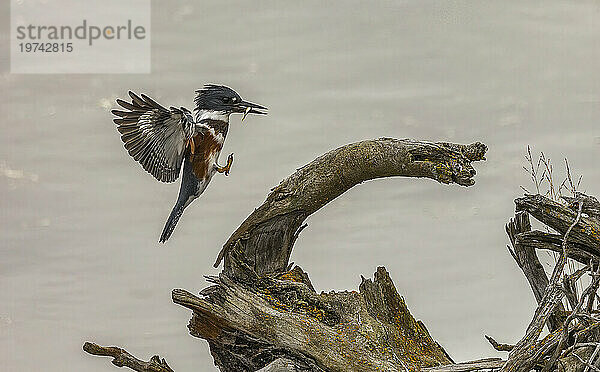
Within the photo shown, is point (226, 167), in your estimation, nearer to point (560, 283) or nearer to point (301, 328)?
point (301, 328)

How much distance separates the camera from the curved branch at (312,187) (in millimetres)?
2631

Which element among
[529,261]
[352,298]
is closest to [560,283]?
[529,261]

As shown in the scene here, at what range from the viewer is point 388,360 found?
236cm

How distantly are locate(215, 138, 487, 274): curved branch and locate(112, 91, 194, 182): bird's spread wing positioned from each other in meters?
0.39

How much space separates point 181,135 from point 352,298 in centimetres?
70

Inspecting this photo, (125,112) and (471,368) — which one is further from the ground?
(125,112)

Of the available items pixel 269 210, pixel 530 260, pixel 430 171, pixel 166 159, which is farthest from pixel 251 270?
pixel 530 260

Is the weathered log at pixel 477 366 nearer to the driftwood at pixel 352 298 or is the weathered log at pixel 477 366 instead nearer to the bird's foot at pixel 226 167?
the driftwood at pixel 352 298

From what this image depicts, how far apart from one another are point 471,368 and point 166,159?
3.34 ft

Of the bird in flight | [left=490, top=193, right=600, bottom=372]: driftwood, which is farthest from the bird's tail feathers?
[left=490, top=193, right=600, bottom=372]: driftwood

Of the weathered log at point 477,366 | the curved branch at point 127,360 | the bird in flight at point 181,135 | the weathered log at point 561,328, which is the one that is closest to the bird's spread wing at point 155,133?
the bird in flight at point 181,135

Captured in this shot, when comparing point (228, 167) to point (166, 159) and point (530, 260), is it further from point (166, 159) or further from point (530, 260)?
point (530, 260)

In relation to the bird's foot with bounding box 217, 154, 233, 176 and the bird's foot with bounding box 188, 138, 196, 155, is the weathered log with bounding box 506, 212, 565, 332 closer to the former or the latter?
the bird's foot with bounding box 217, 154, 233, 176

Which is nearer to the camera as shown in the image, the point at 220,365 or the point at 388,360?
the point at 388,360
